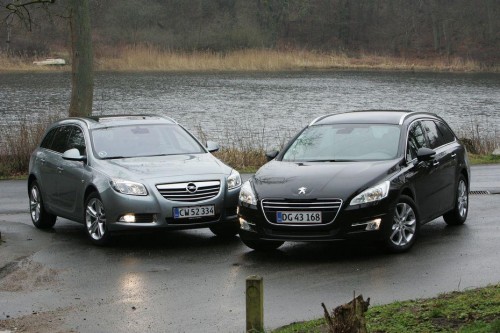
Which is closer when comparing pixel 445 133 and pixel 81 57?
pixel 445 133

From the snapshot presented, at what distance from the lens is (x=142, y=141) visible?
14.0 meters

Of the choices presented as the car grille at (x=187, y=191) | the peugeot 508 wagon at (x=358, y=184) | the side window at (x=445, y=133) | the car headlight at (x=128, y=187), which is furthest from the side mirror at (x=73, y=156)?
the side window at (x=445, y=133)

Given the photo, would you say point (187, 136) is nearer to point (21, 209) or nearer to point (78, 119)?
point (78, 119)

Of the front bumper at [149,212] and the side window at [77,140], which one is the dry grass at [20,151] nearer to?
the side window at [77,140]

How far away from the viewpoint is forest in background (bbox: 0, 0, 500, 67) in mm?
85875

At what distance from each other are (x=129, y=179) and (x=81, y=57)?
41.3ft

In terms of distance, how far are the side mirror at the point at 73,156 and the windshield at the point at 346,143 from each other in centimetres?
269

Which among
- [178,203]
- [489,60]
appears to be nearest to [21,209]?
[178,203]

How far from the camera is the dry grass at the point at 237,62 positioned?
67.1 m

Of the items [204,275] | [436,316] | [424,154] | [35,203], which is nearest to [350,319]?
[436,316]

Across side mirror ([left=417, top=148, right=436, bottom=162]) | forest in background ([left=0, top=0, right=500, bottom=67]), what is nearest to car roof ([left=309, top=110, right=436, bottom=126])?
side mirror ([left=417, top=148, right=436, bottom=162])

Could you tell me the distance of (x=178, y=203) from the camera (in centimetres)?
1244

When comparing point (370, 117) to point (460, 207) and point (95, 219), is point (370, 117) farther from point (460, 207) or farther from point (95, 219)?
point (95, 219)

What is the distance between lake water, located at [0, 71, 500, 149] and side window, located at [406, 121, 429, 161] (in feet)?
52.8
